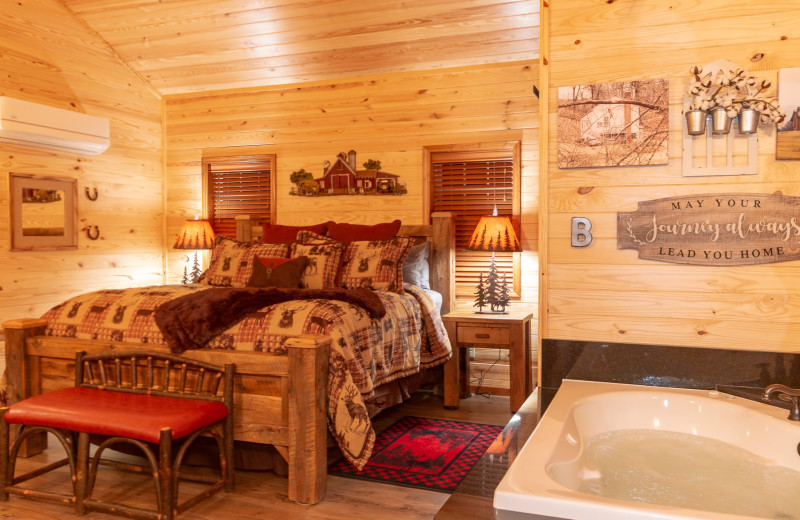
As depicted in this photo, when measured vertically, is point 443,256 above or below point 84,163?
below

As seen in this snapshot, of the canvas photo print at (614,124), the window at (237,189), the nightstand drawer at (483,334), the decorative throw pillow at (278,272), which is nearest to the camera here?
the canvas photo print at (614,124)

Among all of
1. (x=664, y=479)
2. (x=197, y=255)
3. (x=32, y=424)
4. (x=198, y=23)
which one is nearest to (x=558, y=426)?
(x=664, y=479)

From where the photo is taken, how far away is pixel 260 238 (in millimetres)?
5074

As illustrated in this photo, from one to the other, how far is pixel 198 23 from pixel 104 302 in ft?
7.79

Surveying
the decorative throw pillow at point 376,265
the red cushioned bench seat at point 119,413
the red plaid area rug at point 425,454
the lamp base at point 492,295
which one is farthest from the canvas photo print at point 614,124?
the lamp base at point 492,295

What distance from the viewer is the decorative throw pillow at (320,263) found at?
12.6ft

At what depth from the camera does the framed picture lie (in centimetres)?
443

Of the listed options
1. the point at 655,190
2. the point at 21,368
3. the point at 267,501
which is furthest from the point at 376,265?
the point at 655,190

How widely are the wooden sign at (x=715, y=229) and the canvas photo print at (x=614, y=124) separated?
18cm

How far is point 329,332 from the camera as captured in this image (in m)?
2.85

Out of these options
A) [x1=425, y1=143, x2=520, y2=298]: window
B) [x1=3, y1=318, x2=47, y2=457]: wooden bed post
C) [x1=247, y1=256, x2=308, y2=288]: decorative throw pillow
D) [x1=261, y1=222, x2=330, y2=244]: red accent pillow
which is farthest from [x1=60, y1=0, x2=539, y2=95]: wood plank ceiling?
[x1=3, y1=318, x2=47, y2=457]: wooden bed post

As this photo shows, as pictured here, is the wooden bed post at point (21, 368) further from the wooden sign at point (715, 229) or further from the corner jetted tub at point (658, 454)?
the wooden sign at point (715, 229)

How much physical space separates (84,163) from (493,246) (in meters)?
3.16

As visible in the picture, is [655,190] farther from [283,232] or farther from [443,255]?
[283,232]
